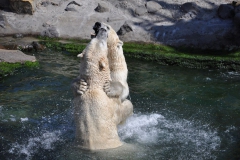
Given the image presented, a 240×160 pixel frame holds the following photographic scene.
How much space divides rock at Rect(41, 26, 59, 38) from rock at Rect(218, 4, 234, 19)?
6356 mm

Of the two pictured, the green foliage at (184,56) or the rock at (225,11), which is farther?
the rock at (225,11)

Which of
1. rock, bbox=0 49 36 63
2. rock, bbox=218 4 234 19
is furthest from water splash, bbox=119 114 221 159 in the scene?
rock, bbox=218 4 234 19

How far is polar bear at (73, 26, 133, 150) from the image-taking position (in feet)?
19.9

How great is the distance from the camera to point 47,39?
55.4ft

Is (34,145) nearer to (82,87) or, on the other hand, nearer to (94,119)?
(94,119)

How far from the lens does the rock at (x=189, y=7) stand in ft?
56.0

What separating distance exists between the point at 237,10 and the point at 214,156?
10050mm

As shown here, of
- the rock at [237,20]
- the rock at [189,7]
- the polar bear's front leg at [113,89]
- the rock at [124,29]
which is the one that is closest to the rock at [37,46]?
the rock at [124,29]

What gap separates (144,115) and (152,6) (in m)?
9.89

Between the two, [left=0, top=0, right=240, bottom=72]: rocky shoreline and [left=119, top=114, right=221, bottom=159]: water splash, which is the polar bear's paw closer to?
[left=119, top=114, right=221, bottom=159]: water splash

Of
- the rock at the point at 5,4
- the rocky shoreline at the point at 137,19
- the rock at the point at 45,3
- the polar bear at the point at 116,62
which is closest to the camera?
the polar bear at the point at 116,62

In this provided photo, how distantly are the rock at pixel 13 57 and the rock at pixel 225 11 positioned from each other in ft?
24.1

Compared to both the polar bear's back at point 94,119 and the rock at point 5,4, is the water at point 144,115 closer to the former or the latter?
the polar bear's back at point 94,119

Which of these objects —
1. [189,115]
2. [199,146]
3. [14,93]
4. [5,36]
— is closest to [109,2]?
[5,36]
